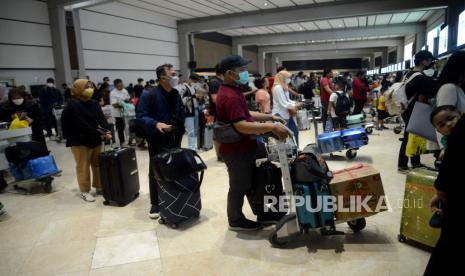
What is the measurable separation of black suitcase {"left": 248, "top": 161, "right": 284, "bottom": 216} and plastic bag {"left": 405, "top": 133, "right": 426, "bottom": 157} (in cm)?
239

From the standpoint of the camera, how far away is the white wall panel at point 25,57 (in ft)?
26.4

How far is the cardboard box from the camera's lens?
7.97ft

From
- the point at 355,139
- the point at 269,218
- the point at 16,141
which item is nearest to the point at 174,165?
the point at 269,218

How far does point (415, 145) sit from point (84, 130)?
4.14 m

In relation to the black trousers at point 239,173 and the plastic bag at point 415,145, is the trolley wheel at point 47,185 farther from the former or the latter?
the plastic bag at point 415,145

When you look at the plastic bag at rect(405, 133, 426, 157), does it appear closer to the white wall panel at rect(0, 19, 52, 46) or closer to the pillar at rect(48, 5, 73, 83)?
the pillar at rect(48, 5, 73, 83)

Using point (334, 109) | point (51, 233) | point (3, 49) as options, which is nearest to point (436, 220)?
point (51, 233)

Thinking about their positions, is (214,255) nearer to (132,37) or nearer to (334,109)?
(334,109)

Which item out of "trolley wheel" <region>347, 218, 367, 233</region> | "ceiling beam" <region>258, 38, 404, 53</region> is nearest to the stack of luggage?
"trolley wheel" <region>347, 218, 367, 233</region>

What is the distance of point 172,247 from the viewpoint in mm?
2666

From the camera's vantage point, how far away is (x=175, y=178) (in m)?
2.81

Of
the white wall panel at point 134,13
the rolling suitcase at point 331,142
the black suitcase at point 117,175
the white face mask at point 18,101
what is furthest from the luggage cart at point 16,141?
the white wall panel at point 134,13

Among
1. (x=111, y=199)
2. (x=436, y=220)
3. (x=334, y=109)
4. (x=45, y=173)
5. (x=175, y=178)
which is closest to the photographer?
(x=436, y=220)

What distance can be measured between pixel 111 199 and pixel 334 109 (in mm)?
4030
